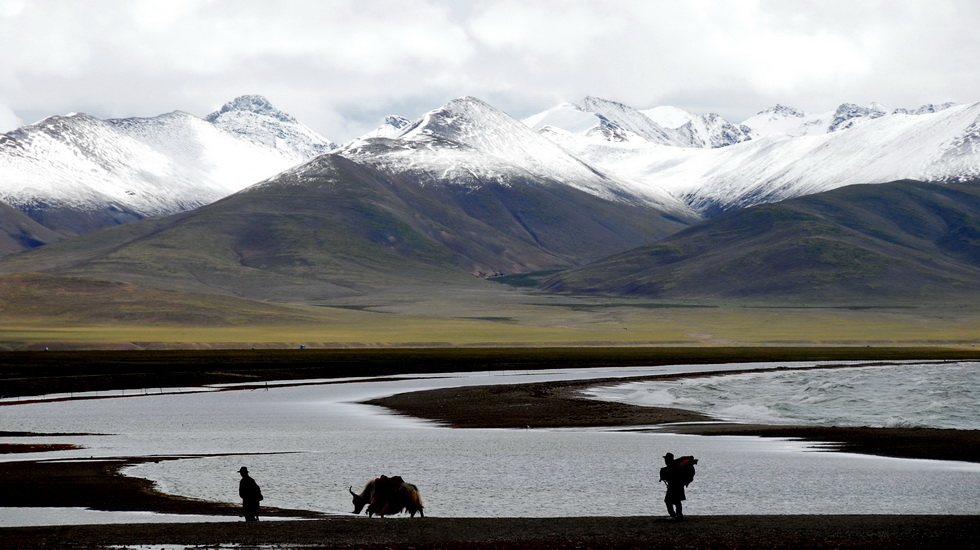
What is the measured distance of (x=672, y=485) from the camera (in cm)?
2661

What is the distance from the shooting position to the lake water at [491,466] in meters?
31.0

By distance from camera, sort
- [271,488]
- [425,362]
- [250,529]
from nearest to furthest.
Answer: [250,529], [271,488], [425,362]

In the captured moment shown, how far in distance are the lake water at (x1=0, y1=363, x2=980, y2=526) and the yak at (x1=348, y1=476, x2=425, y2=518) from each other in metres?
1.58

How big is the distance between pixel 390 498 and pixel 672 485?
6.24 metres

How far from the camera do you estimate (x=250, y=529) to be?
1019 inches

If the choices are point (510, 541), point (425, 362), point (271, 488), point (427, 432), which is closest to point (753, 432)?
point (427, 432)

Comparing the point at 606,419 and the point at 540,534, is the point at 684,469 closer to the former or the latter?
the point at 540,534

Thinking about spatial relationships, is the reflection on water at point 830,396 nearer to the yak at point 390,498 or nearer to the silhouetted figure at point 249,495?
the yak at point 390,498

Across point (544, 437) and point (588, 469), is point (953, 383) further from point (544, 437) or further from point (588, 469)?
point (588, 469)

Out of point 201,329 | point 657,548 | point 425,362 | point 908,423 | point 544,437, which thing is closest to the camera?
point 657,548

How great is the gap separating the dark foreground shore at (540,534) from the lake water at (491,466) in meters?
2.15

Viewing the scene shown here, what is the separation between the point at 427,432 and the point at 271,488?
18.6m

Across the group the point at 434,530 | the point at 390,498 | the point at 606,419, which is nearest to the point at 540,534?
the point at 434,530

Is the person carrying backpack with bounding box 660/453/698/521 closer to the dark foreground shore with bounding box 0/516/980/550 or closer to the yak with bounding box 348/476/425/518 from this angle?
the dark foreground shore with bounding box 0/516/980/550
